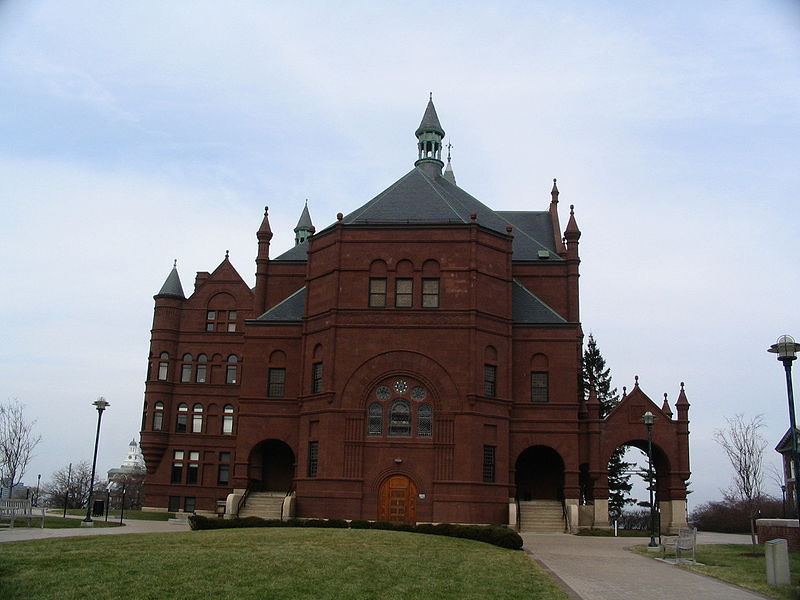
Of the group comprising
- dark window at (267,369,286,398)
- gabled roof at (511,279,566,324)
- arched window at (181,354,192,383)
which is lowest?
dark window at (267,369,286,398)

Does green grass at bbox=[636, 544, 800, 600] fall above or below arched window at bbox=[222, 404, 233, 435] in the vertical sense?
below

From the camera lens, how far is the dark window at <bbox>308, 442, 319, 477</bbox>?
154 feet

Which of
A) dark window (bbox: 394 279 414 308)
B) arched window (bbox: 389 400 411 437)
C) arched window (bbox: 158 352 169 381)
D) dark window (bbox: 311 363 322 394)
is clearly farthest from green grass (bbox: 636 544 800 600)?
arched window (bbox: 158 352 169 381)

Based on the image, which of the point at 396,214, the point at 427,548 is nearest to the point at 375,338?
the point at 396,214

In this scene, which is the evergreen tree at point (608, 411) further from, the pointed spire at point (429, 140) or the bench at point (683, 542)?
the bench at point (683, 542)

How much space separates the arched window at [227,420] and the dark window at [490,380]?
26218 millimetres

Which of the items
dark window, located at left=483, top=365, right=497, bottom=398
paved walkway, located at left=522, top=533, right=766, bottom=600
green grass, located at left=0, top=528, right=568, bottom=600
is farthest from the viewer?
dark window, located at left=483, top=365, right=497, bottom=398

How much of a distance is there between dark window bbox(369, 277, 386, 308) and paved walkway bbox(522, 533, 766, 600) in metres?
17.8

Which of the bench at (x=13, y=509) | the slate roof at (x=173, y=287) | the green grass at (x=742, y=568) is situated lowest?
the green grass at (x=742, y=568)

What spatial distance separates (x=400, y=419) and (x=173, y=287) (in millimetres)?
29308

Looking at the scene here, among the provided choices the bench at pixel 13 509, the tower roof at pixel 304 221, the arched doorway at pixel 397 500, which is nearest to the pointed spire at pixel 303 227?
the tower roof at pixel 304 221

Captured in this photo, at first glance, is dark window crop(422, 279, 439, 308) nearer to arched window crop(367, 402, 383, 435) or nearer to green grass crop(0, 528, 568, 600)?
arched window crop(367, 402, 383, 435)

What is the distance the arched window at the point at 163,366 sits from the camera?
6612cm

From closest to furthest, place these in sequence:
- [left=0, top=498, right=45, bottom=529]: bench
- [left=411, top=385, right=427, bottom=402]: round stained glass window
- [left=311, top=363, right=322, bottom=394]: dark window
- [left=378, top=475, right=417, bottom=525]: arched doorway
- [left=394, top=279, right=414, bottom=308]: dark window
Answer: [left=0, top=498, right=45, bottom=529]: bench < [left=378, top=475, right=417, bottom=525]: arched doorway < [left=411, top=385, right=427, bottom=402]: round stained glass window < [left=394, top=279, right=414, bottom=308]: dark window < [left=311, top=363, right=322, bottom=394]: dark window
